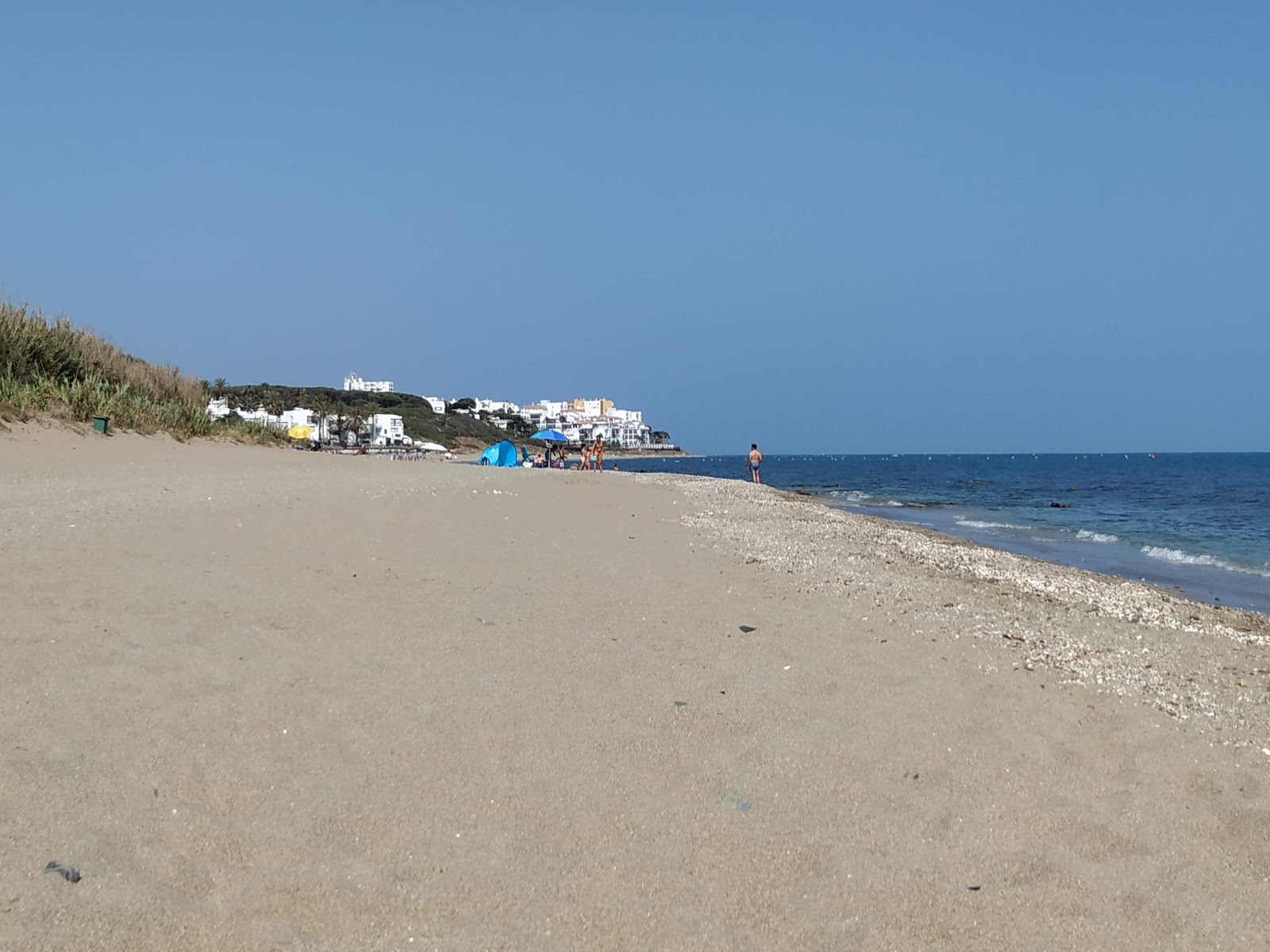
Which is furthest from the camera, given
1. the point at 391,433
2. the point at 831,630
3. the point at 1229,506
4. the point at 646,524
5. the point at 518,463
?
the point at 391,433

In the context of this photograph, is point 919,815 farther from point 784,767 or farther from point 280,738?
point 280,738

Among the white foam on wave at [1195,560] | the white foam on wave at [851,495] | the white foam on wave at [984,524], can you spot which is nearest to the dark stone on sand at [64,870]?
the white foam on wave at [1195,560]

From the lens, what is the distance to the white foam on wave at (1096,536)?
70.3ft

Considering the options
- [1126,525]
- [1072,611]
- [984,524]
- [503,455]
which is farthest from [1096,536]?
[503,455]

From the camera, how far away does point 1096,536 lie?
22156 mm

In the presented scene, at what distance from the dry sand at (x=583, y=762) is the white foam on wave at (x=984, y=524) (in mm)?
17393

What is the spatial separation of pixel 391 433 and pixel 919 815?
339 ft

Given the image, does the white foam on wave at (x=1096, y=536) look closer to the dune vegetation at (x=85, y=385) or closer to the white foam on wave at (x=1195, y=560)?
the white foam on wave at (x=1195, y=560)

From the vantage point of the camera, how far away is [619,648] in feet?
18.7

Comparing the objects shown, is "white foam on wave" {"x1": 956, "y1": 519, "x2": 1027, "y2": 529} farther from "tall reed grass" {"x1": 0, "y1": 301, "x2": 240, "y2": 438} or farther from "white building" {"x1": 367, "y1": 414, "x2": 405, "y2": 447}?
"white building" {"x1": 367, "y1": 414, "x2": 405, "y2": 447}

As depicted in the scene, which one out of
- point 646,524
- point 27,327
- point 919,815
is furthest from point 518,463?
point 919,815

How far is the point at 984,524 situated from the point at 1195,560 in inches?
330

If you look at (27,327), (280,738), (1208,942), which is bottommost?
(1208,942)

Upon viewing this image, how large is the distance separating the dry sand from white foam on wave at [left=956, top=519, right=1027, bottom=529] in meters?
17.4
